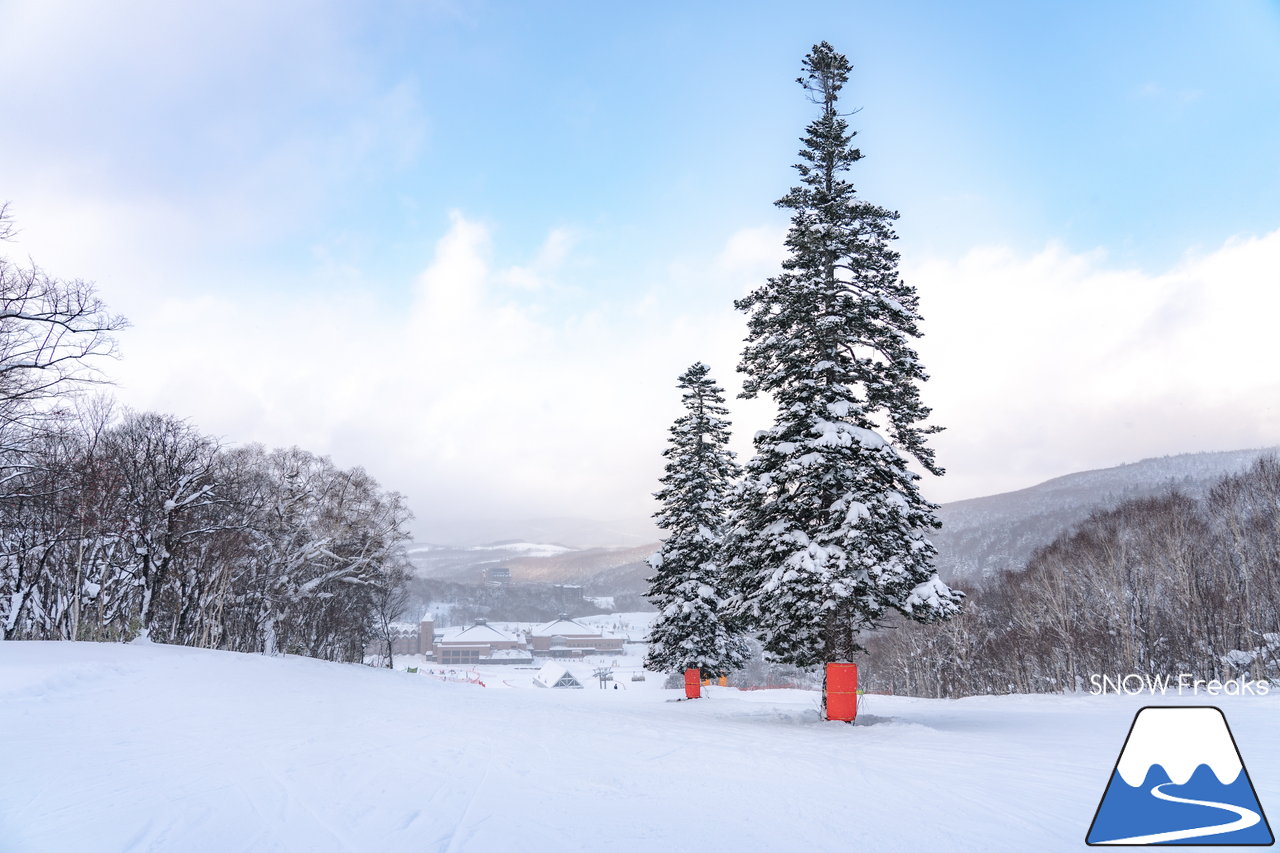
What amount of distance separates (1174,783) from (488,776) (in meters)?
6.24

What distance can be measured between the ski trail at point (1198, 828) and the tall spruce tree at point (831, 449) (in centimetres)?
892

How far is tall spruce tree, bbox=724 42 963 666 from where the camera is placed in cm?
1459

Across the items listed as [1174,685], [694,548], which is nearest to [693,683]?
[694,548]

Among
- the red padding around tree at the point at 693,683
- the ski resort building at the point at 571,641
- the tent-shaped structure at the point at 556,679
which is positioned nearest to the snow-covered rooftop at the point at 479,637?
the ski resort building at the point at 571,641

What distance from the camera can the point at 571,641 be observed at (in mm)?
179250

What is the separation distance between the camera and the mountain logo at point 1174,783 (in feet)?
14.4

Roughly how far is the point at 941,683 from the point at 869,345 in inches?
2238

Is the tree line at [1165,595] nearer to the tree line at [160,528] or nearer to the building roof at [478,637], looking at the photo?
the tree line at [160,528]

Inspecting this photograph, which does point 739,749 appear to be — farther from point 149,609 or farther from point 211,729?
point 149,609

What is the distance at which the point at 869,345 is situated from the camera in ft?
54.6

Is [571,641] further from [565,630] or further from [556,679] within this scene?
[556,679]

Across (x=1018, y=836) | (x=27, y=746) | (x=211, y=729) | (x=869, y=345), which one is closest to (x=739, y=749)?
(x=1018, y=836)

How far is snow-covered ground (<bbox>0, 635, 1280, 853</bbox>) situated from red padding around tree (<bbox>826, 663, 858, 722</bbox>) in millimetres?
538

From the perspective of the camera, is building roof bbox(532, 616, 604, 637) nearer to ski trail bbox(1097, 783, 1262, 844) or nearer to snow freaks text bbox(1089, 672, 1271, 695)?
snow freaks text bbox(1089, 672, 1271, 695)
